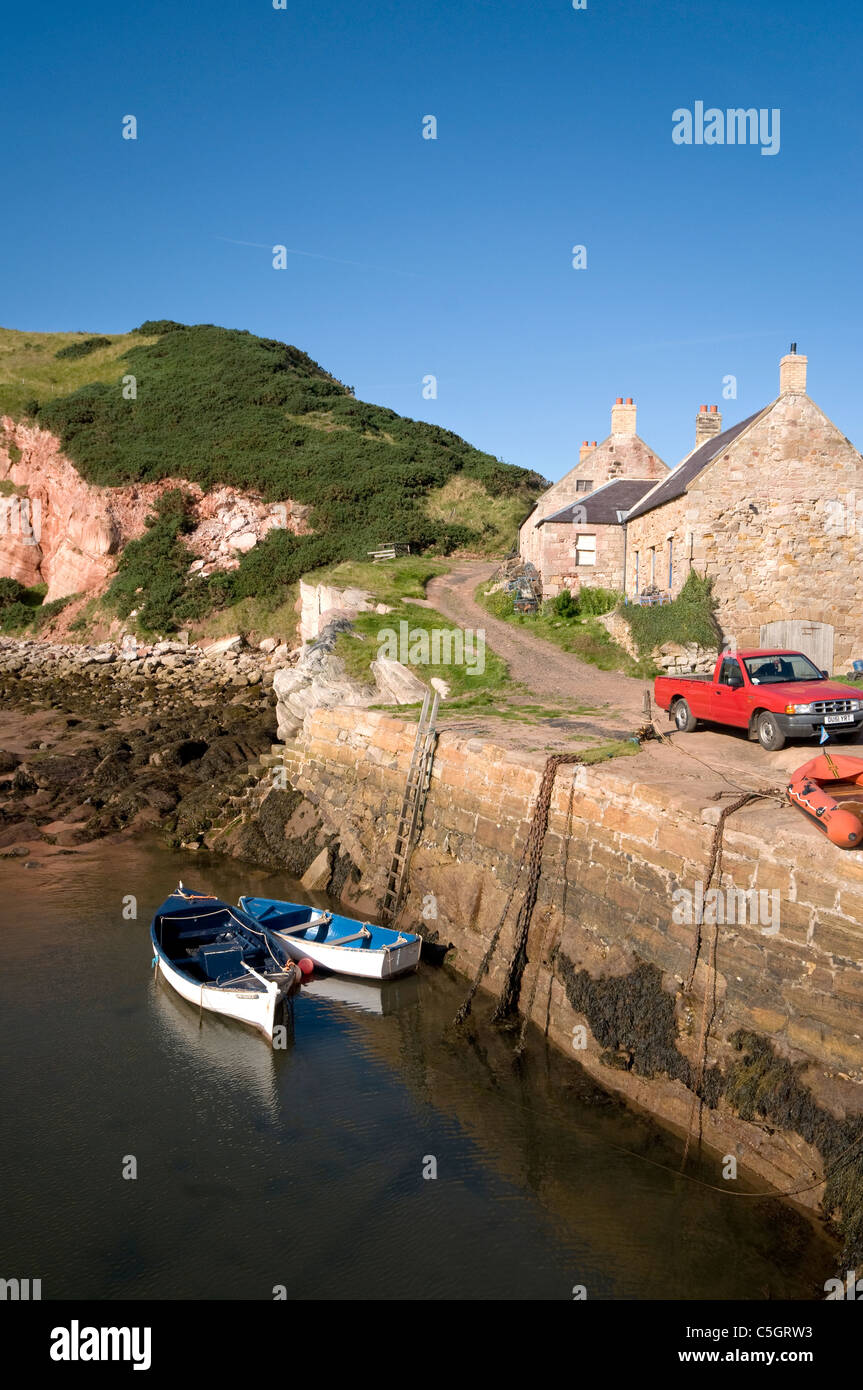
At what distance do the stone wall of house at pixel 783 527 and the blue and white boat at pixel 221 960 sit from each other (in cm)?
1537

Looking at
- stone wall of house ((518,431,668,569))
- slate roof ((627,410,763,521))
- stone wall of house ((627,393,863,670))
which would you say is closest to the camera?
stone wall of house ((627,393,863,670))

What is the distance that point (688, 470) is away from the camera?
25.3 m

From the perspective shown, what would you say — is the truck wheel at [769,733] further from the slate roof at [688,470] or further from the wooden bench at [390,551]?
the wooden bench at [390,551]

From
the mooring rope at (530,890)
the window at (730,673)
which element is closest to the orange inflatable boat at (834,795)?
the mooring rope at (530,890)

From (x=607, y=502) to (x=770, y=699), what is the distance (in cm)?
1888

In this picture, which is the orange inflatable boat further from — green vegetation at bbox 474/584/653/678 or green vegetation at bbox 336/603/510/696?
green vegetation at bbox 474/584/653/678

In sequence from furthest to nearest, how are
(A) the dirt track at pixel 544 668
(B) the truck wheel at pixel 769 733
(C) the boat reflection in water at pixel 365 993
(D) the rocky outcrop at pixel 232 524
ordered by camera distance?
(D) the rocky outcrop at pixel 232 524
(A) the dirt track at pixel 544 668
(C) the boat reflection in water at pixel 365 993
(B) the truck wheel at pixel 769 733

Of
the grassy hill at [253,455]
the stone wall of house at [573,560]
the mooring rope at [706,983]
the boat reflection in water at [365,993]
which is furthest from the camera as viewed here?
the grassy hill at [253,455]

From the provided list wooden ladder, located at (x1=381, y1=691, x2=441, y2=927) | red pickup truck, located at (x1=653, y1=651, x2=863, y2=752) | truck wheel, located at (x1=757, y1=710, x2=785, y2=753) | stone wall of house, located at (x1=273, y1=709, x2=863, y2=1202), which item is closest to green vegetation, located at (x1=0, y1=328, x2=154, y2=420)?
wooden ladder, located at (x1=381, y1=691, x2=441, y2=927)

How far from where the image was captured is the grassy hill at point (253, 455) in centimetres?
4316

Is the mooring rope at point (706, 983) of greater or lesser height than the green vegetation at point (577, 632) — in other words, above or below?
below

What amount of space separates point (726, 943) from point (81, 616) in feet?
137

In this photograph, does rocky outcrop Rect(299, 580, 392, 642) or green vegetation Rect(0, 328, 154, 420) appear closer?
rocky outcrop Rect(299, 580, 392, 642)

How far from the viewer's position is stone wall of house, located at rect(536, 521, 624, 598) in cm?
2969
